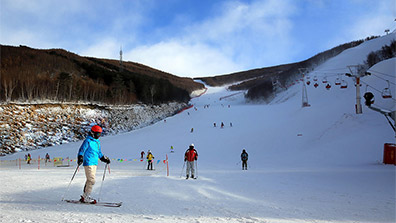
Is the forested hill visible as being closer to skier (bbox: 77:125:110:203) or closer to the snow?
the snow

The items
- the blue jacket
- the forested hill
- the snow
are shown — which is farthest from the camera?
the forested hill

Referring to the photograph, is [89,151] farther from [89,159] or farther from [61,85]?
[61,85]

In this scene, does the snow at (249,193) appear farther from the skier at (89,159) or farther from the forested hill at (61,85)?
the forested hill at (61,85)

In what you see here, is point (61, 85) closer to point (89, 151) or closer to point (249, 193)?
point (89, 151)

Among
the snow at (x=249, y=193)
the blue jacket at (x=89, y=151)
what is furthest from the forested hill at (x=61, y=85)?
the blue jacket at (x=89, y=151)

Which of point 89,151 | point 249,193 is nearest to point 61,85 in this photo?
point 89,151

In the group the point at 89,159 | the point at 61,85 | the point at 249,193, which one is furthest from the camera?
the point at 61,85

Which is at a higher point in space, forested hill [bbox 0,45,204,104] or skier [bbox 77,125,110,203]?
forested hill [bbox 0,45,204,104]

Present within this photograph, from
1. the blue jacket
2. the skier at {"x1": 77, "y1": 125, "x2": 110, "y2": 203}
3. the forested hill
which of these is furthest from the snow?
the forested hill

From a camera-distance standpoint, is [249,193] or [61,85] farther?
[61,85]

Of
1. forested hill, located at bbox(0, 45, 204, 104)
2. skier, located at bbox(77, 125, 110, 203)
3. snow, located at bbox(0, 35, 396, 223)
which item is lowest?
snow, located at bbox(0, 35, 396, 223)

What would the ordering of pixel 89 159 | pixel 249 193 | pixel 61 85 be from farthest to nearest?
pixel 61 85, pixel 249 193, pixel 89 159

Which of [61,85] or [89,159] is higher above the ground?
[61,85]

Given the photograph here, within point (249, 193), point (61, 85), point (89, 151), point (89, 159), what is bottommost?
point (249, 193)
